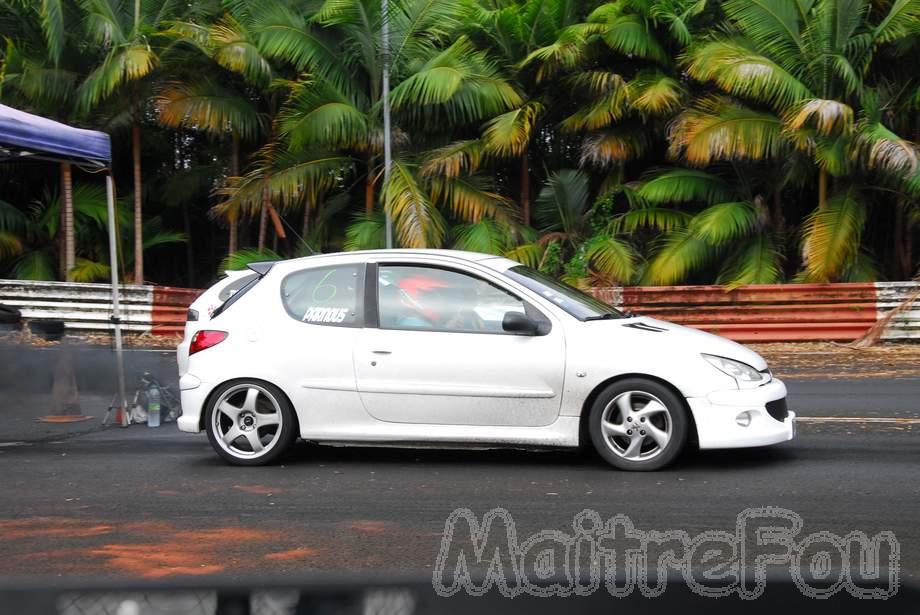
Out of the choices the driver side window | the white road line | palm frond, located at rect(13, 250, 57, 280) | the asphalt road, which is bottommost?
the asphalt road

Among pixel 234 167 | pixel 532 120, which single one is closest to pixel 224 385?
pixel 532 120

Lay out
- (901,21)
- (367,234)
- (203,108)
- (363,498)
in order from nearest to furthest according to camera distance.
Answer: (363,498) < (901,21) < (367,234) < (203,108)

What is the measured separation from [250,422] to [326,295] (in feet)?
3.29

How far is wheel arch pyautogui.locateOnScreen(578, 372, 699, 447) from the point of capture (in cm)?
708

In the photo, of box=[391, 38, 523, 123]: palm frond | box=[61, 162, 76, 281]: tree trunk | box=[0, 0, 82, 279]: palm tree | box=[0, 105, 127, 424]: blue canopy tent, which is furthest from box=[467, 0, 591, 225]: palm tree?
box=[0, 105, 127, 424]: blue canopy tent

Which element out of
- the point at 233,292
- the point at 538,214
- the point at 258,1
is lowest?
the point at 233,292

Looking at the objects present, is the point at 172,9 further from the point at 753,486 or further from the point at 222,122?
the point at 753,486

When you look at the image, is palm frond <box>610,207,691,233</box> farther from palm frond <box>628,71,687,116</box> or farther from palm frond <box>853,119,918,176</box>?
palm frond <box>853,119,918,176</box>

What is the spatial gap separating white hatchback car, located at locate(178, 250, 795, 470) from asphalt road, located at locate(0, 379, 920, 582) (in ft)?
0.84

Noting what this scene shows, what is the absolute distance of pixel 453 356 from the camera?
7.40m

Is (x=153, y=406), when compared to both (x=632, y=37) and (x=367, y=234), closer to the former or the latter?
(x=367, y=234)

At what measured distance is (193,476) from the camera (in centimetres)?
749

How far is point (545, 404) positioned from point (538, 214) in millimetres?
12800

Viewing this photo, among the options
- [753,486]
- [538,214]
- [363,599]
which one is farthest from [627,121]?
[363,599]
